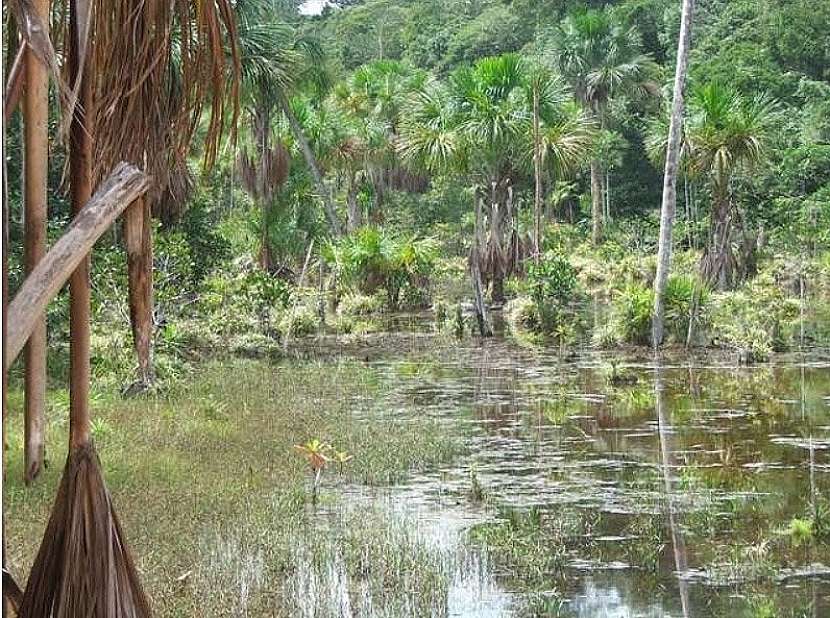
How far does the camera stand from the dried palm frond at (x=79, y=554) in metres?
2.63

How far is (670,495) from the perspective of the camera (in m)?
8.18

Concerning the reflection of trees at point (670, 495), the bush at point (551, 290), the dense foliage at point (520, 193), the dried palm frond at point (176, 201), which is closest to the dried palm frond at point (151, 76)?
the reflection of trees at point (670, 495)

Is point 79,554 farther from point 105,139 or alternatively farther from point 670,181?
point 670,181

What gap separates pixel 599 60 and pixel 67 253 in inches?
1391

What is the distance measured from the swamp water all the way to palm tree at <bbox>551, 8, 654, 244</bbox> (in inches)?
897

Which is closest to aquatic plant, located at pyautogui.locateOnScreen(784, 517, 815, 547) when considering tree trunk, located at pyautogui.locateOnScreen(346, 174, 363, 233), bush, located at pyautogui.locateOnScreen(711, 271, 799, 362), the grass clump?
the grass clump

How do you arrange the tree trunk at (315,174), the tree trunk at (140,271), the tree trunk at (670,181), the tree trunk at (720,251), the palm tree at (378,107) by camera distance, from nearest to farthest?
the tree trunk at (140,271) → the tree trunk at (670,181) → the tree trunk at (720,251) → the tree trunk at (315,174) → the palm tree at (378,107)

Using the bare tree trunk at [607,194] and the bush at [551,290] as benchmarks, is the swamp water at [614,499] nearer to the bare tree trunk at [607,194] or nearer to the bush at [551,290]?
the bush at [551,290]

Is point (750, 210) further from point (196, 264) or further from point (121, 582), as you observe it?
point (121, 582)

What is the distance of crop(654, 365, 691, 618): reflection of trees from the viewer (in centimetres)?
613

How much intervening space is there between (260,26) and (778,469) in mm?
13670

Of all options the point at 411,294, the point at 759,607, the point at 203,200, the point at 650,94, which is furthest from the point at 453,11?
the point at 759,607

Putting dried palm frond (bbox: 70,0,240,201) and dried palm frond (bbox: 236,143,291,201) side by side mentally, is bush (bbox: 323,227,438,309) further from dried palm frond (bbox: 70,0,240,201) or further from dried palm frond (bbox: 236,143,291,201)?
dried palm frond (bbox: 70,0,240,201)

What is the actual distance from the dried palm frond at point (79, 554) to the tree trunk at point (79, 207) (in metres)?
0.18
